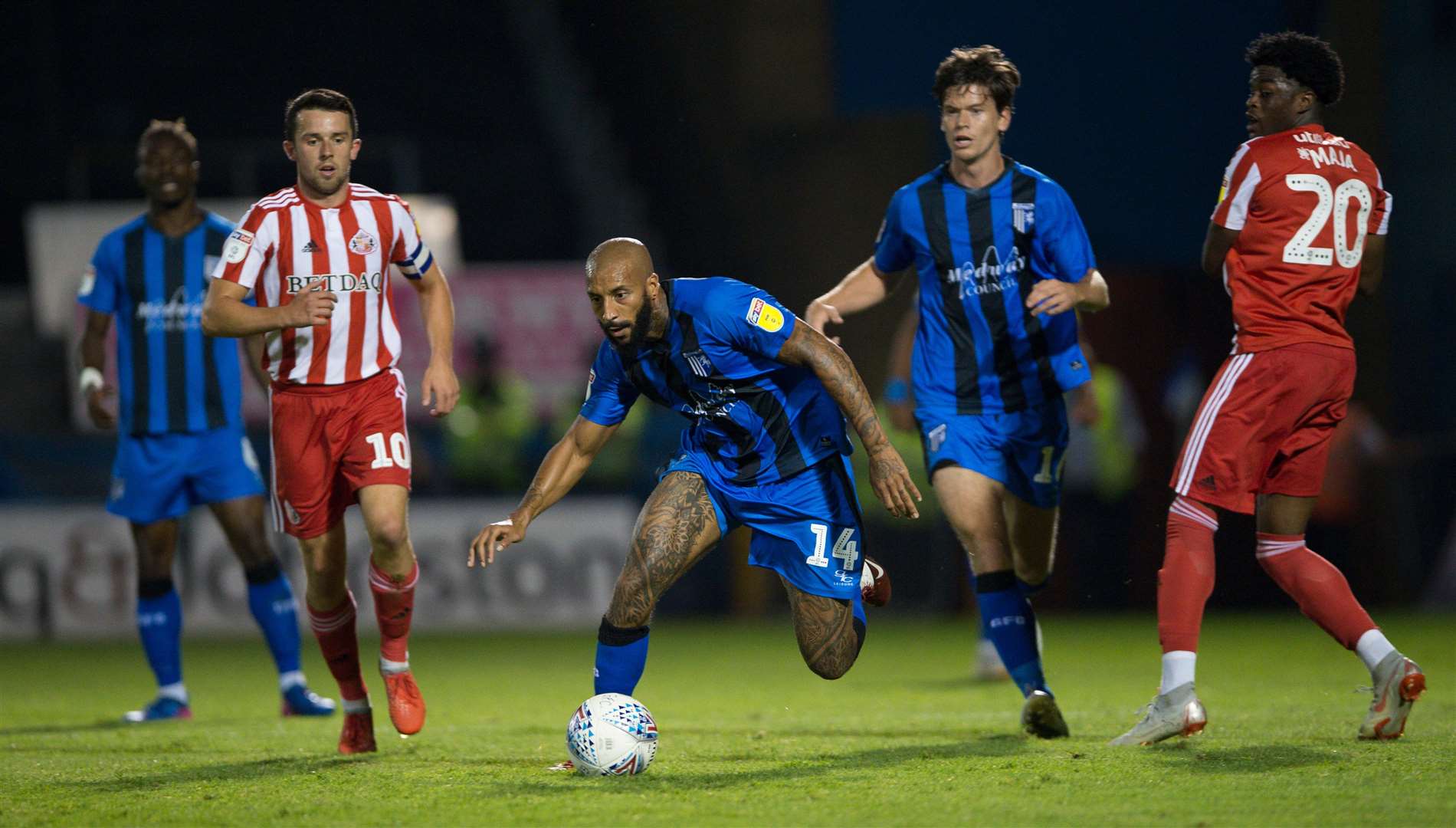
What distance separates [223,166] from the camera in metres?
17.6

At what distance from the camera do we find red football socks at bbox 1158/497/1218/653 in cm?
534

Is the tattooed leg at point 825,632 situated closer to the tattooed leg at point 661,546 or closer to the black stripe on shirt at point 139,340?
the tattooed leg at point 661,546

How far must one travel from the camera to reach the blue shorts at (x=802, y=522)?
210 inches

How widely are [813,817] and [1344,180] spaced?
2.73m

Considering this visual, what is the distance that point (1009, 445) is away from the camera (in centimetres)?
602

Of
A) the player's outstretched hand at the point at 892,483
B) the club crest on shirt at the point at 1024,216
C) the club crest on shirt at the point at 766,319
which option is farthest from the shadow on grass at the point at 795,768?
the club crest on shirt at the point at 1024,216

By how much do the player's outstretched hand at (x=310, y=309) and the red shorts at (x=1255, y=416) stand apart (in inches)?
105

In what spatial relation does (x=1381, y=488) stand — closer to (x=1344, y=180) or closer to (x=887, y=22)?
(x=887, y=22)

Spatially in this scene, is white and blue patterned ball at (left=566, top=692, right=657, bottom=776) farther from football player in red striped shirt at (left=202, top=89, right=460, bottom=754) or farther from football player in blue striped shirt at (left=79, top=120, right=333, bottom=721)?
football player in blue striped shirt at (left=79, top=120, right=333, bottom=721)

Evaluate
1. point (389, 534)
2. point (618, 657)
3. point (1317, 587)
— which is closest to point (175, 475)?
point (389, 534)

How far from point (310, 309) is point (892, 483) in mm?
1878

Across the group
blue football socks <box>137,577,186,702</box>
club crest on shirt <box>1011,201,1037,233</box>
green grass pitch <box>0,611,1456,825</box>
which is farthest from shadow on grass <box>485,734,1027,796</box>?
blue football socks <box>137,577,186,702</box>

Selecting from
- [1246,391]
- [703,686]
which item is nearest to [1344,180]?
[1246,391]

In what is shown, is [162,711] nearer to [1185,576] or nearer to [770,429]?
→ [770,429]
